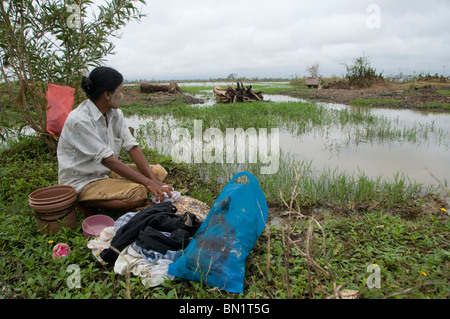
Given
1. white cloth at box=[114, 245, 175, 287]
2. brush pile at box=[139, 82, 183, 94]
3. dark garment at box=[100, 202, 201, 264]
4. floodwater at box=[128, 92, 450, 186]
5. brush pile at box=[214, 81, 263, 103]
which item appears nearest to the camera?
white cloth at box=[114, 245, 175, 287]

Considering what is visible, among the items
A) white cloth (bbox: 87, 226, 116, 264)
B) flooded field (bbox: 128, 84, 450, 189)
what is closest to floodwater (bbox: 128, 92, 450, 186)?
flooded field (bbox: 128, 84, 450, 189)

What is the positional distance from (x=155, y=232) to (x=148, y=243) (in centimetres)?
8

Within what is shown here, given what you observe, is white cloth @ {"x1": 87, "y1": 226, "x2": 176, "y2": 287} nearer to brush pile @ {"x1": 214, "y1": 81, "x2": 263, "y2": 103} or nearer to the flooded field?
the flooded field

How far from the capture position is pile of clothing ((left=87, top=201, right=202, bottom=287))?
170 centimetres

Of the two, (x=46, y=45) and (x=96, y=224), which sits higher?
(x=46, y=45)

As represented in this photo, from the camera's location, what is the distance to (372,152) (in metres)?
4.52

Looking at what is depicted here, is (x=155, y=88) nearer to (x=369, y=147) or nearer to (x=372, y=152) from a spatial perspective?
(x=369, y=147)

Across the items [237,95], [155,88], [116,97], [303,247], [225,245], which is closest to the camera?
[225,245]

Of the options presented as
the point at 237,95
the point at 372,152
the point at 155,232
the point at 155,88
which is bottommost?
the point at 155,232

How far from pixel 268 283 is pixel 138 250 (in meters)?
0.83

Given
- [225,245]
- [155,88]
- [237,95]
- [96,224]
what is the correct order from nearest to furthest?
[225,245]
[96,224]
[237,95]
[155,88]

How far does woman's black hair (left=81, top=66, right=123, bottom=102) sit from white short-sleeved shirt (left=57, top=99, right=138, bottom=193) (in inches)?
4.7

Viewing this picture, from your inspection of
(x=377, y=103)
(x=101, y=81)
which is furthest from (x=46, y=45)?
(x=377, y=103)

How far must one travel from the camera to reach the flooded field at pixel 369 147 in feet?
12.5
